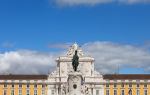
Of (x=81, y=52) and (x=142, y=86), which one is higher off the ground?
(x=81, y=52)

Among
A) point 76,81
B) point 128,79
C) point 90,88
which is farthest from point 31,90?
point 76,81

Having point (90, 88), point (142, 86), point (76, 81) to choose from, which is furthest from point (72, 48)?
point (76, 81)

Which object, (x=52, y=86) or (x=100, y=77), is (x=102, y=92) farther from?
(x=52, y=86)

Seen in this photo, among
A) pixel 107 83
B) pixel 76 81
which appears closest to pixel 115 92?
pixel 107 83

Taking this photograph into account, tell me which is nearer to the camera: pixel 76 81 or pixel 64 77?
pixel 76 81

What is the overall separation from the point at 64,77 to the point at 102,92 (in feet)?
36.2

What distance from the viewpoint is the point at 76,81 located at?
8694cm

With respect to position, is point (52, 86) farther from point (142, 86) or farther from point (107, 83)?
point (142, 86)

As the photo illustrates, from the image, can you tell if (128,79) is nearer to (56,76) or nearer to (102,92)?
(102,92)

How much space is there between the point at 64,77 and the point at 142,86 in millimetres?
21131

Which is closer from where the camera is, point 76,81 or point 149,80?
point 76,81

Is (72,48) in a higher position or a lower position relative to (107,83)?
higher

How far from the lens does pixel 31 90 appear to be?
147 meters

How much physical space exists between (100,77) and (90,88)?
13.4ft
